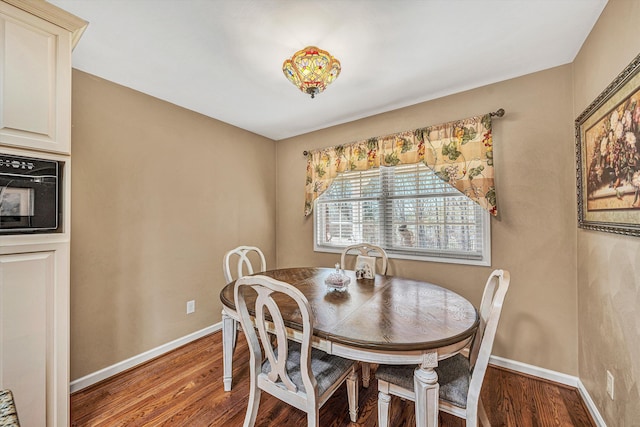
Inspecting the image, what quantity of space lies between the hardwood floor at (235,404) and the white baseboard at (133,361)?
0.16 feet

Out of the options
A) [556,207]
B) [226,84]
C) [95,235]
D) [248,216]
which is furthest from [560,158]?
[95,235]

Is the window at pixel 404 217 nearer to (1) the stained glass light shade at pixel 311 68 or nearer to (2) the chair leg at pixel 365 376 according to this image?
(2) the chair leg at pixel 365 376

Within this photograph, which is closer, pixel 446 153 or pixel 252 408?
pixel 252 408

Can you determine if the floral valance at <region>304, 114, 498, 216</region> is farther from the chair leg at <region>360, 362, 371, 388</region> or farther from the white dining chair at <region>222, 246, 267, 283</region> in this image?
the chair leg at <region>360, 362, 371, 388</region>

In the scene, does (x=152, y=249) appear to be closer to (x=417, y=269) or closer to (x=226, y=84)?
(x=226, y=84)

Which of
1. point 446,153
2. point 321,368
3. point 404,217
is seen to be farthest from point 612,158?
point 321,368

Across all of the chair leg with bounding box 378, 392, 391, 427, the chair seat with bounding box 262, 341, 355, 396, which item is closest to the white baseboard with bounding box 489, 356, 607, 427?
the chair leg with bounding box 378, 392, 391, 427

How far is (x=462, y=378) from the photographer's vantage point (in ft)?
4.33

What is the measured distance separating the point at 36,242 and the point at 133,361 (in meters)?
1.45

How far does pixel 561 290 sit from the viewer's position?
1944 millimetres

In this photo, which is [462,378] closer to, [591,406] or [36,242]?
[591,406]

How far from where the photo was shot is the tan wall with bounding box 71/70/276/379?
6.56 ft

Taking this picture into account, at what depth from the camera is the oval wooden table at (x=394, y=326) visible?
45.8 inches

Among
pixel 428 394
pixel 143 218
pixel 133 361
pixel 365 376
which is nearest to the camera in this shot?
pixel 428 394
